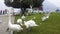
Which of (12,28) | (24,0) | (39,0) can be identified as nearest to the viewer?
(12,28)

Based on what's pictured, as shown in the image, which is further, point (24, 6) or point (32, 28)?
point (24, 6)

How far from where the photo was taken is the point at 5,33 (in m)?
10.3

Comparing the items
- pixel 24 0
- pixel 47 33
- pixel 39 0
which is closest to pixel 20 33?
pixel 47 33

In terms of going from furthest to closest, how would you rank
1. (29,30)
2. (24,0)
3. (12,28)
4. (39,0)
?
1. (39,0)
2. (24,0)
3. (29,30)
4. (12,28)

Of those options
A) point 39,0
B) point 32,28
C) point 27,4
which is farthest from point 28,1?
point 32,28

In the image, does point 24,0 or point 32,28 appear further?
point 24,0

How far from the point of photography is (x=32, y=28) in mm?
11641

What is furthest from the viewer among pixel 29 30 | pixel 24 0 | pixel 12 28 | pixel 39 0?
pixel 39 0

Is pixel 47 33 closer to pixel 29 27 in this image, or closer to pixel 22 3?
pixel 29 27

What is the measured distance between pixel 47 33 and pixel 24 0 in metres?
30.4

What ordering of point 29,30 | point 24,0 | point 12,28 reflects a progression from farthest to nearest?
point 24,0, point 29,30, point 12,28

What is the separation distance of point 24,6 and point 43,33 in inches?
1244

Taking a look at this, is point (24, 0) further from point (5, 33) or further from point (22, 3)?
point (5, 33)

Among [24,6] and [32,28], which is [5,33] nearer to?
[32,28]
